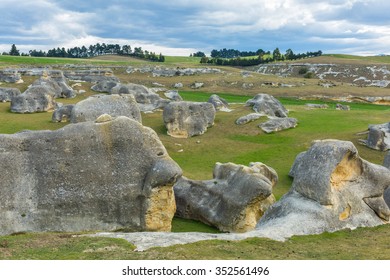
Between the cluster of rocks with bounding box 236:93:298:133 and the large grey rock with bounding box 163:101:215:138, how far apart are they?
529cm

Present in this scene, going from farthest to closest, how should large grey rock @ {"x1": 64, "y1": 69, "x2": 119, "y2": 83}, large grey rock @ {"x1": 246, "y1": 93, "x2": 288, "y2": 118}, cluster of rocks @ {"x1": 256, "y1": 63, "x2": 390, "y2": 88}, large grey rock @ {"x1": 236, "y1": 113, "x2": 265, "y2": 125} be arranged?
cluster of rocks @ {"x1": 256, "y1": 63, "x2": 390, "y2": 88} < large grey rock @ {"x1": 64, "y1": 69, "x2": 119, "y2": 83} < large grey rock @ {"x1": 246, "y1": 93, "x2": 288, "y2": 118} < large grey rock @ {"x1": 236, "y1": 113, "x2": 265, "y2": 125}

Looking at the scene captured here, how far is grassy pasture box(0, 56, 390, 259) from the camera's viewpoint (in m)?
16.0

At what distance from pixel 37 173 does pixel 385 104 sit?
86.8m

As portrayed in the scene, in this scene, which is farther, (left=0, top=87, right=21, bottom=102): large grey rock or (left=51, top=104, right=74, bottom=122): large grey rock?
(left=0, top=87, right=21, bottom=102): large grey rock

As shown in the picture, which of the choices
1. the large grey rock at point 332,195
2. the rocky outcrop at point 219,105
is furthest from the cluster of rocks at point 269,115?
the large grey rock at point 332,195

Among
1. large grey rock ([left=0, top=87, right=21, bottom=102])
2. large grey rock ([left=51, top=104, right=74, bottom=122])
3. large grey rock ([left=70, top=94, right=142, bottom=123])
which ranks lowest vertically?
large grey rock ([left=51, top=104, right=74, bottom=122])

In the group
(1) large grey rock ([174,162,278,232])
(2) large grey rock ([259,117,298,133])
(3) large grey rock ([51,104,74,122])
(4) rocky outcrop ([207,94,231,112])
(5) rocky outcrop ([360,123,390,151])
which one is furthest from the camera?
(4) rocky outcrop ([207,94,231,112])

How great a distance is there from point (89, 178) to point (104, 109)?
→ 17747 millimetres

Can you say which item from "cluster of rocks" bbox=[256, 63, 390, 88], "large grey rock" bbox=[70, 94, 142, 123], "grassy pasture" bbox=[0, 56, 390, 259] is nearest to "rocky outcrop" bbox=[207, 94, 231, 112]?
"grassy pasture" bbox=[0, 56, 390, 259]

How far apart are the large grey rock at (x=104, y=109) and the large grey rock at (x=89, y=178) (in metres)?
15.9

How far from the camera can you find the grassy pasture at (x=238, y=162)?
16.0 metres

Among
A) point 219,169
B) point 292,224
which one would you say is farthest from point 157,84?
point 292,224

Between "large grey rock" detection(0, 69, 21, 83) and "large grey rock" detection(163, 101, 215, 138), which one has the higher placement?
"large grey rock" detection(0, 69, 21, 83)

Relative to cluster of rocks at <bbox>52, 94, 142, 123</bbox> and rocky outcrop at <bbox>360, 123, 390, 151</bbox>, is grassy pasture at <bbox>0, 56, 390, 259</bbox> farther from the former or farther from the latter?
cluster of rocks at <bbox>52, 94, 142, 123</bbox>
